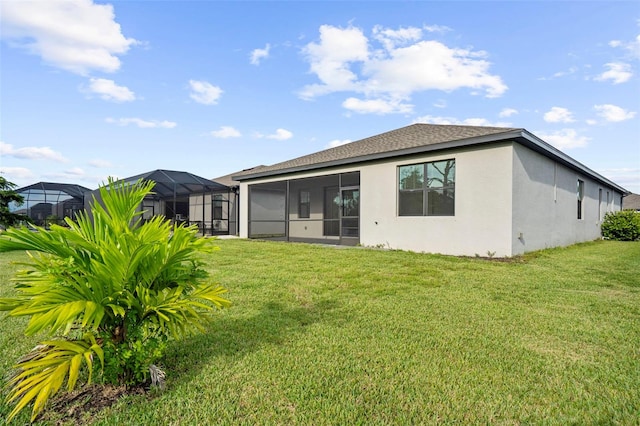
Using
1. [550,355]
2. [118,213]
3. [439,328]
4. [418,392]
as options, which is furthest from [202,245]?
[550,355]

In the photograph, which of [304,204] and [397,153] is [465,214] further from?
[304,204]

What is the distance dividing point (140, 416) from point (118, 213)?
1.28 metres

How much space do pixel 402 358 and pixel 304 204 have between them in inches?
588

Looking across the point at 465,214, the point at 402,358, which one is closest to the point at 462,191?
the point at 465,214

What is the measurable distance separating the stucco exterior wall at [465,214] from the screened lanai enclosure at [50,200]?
1993cm

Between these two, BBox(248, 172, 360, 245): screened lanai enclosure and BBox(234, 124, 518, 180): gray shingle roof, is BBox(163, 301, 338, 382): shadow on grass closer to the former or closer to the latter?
BBox(234, 124, 518, 180): gray shingle roof

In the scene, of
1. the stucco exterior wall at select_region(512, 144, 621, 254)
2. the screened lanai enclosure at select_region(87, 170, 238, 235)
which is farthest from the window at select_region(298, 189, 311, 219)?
the stucco exterior wall at select_region(512, 144, 621, 254)

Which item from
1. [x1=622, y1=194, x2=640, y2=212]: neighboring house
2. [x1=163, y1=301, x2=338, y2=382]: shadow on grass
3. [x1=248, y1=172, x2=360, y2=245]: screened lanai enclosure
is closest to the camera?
[x1=163, y1=301, x2=338, y2=382]: shadow on grass

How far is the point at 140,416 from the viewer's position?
1.91 metres

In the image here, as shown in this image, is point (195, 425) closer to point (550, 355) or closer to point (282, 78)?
point (550, 355)

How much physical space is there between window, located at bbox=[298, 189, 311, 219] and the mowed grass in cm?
1178

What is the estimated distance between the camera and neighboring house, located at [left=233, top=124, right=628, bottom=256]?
870cm

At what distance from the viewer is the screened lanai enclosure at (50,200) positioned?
20500 millimetres

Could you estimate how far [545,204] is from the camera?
34.9ft
